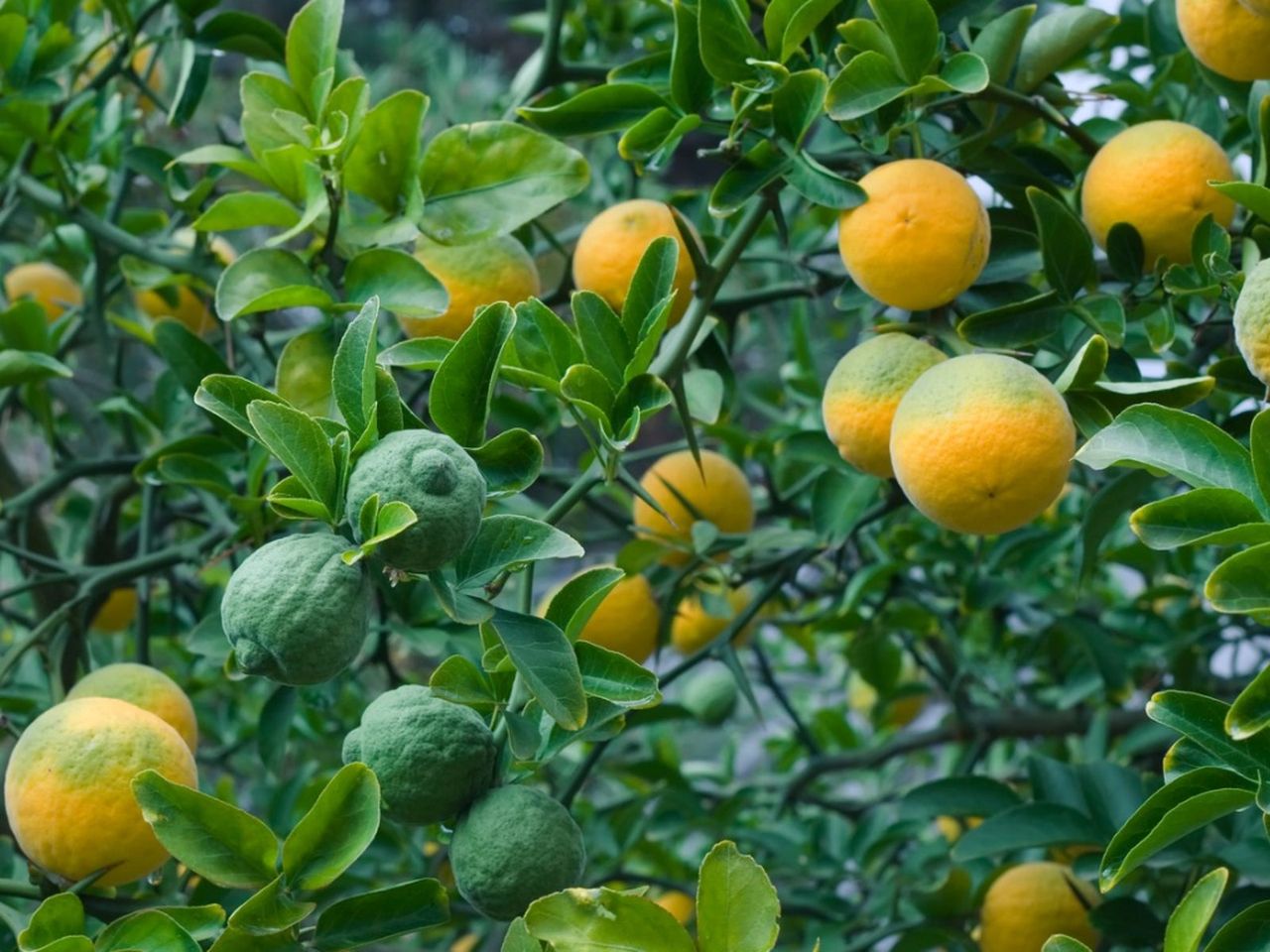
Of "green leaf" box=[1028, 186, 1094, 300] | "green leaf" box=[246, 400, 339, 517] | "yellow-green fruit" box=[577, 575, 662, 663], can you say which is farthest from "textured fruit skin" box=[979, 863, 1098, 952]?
"green leaf" box=[246, 400, 339, 517]

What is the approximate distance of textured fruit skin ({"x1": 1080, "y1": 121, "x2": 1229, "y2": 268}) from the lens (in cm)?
103

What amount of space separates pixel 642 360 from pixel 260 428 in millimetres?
A: 234

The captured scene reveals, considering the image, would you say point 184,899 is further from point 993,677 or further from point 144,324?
point 993,677

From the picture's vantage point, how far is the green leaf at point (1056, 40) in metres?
1.02

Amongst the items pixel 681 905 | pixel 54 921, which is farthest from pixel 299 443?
pixel 681 905

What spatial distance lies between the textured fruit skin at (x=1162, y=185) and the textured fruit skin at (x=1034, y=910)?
0.52m

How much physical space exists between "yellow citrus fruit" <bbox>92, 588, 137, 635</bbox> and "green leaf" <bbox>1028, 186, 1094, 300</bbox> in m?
1.01

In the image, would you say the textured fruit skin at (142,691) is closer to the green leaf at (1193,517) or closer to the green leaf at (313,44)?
the green leaf at (313,44)

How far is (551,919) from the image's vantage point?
0.72 metres

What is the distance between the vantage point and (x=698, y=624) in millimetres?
1577

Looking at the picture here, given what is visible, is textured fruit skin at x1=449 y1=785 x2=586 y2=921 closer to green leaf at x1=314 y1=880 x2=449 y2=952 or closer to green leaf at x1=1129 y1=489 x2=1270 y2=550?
green leaf at x1=314 y1=880 x2=449 y2=952

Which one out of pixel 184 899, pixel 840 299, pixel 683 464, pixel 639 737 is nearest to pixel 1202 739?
pixel 840 299

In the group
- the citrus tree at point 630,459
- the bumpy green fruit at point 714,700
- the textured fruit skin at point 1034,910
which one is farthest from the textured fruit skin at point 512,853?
the bumpy green fruit at point 714,700

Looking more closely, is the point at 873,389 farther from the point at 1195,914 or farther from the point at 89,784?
the point at 89,784
